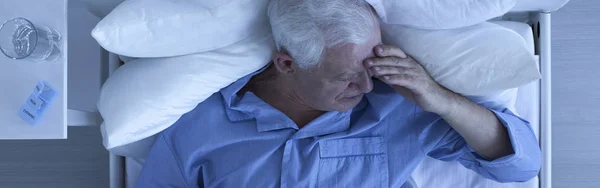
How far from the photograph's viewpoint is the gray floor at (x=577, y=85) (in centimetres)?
170

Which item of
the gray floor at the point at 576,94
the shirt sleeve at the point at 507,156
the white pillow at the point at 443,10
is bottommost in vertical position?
the gray floor at the point at 576,94

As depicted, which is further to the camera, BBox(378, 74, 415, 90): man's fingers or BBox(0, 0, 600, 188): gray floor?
BBox(0, 0, 600, 188): gray floor

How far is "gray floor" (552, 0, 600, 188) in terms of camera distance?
1.70 metres

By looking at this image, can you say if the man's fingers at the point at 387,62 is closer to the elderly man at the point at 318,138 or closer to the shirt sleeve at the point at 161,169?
the elderly man at the point at 318,138

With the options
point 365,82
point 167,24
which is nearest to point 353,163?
point 365,82

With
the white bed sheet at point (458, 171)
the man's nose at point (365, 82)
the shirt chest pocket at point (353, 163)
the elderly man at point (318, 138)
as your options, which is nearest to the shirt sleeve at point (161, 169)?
the elderly man at point (318, 138)

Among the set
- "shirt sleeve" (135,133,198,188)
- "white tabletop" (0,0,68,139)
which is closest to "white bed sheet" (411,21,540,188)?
"shirt sleeve" (135,133,198,188)

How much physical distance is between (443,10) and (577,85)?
0.91 metres

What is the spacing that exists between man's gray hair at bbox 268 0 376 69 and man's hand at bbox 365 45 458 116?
0.05 metres

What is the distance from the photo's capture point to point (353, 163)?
123 cm

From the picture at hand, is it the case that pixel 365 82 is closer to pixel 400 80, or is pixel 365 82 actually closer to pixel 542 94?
pixel 400 80

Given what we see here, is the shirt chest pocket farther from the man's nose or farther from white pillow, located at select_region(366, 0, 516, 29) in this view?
white pillow, located at select_region(366, 0, 516, 29)

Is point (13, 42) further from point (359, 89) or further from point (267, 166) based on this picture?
point (359, 89)

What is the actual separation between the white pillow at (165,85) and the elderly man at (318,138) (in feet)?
0.19
